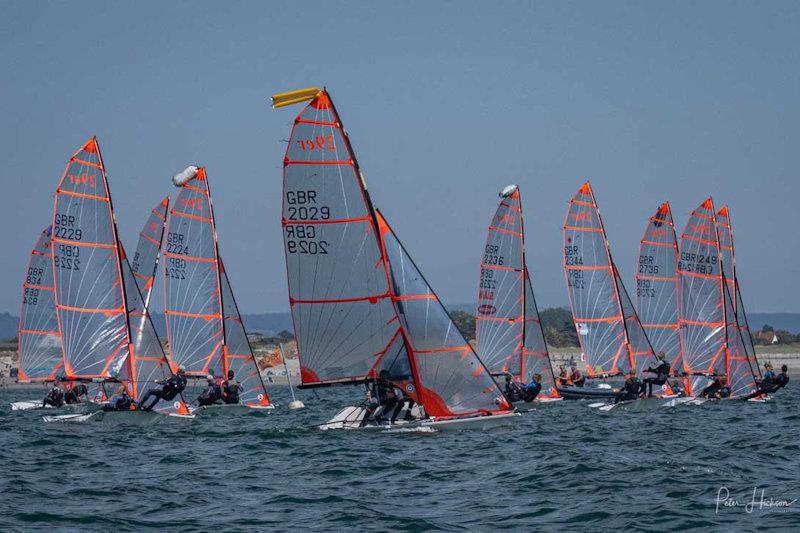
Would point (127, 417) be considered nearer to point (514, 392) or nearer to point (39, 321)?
point (514, 392)

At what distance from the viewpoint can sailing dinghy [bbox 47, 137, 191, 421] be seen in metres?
35.1

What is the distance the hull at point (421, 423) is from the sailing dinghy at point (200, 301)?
43.7 feet

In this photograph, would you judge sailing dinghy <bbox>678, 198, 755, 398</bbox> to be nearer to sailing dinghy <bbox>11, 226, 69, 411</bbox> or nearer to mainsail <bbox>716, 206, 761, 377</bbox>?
mainsail <bbox>716, 206, 761, 377</bbox>

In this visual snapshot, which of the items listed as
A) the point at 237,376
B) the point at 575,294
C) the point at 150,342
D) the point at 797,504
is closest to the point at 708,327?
the point at 575,294

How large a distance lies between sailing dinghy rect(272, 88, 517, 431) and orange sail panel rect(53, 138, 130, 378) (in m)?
8.87

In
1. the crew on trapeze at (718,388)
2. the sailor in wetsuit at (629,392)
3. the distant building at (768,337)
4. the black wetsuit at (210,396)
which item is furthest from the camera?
the distant building at (768,337)

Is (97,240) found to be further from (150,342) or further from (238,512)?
(238,512)

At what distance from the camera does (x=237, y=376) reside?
4309cm

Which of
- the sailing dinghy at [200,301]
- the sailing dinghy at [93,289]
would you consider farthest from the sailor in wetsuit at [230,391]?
the sailing dinghy at [93,289]

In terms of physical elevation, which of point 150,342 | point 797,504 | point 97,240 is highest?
point 97,240

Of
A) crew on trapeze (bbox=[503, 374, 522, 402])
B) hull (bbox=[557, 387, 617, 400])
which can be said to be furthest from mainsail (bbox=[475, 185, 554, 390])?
crew on trapeze (bbox=[503, 374, 522, 402])

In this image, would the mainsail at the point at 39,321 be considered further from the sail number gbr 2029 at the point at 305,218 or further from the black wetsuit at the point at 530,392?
the sail number gbr 2029 at the point at 305,218

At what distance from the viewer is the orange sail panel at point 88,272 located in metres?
35.1

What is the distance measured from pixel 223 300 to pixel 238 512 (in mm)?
26745
